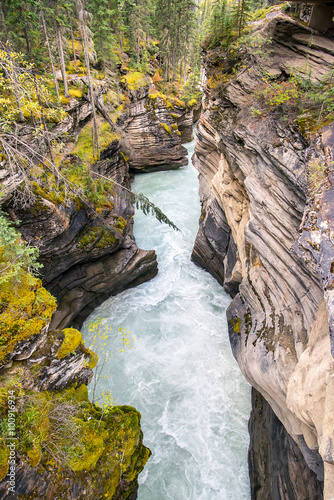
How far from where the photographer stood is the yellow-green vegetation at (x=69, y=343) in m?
7.03

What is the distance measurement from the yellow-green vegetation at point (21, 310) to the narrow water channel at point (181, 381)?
5674 millimetres

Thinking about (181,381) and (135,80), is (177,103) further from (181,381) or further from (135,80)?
(181,381)

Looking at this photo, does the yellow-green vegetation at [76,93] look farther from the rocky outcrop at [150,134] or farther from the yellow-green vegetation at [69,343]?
the yellow-green vegetation at [69,343]

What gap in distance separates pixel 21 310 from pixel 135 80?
91.9ft

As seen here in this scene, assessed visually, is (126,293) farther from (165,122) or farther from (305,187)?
(165,122)

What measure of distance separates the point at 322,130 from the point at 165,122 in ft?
75.7

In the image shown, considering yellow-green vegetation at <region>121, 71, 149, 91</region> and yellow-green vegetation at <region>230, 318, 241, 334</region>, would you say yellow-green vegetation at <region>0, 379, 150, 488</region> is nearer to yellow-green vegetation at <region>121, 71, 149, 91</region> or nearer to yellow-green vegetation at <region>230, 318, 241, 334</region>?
yellow-green vegetation at <region>230, 318, 241, 334</region>

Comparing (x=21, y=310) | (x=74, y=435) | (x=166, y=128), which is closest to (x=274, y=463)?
(x=74, y=435)

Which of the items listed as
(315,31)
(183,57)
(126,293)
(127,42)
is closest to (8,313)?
(126,293)

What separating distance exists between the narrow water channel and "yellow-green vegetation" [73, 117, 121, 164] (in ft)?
25.6

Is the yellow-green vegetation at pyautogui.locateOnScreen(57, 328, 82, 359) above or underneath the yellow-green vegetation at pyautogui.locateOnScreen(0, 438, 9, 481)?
underneath

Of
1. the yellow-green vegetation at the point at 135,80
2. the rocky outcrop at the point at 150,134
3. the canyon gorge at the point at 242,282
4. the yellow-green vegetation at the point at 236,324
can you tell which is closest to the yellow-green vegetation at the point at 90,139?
the canyon gorge at the point at 242,282

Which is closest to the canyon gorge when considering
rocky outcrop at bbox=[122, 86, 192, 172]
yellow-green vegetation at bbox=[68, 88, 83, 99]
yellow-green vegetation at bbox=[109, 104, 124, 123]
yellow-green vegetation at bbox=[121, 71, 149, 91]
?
yellow-green vegetation at bbox=[68, 88, 83, 99]

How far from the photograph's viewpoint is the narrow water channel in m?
8.77
